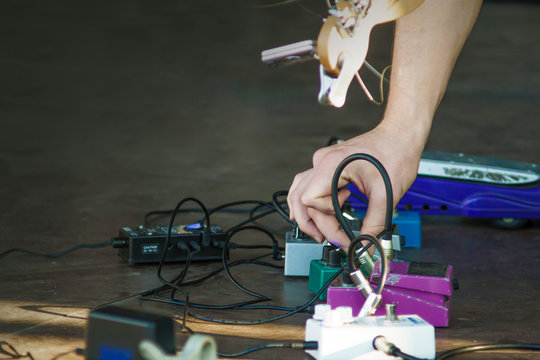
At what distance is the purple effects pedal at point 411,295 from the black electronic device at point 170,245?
441mm

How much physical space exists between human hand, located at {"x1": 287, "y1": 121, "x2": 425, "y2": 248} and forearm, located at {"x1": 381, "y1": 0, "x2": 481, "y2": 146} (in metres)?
0.03

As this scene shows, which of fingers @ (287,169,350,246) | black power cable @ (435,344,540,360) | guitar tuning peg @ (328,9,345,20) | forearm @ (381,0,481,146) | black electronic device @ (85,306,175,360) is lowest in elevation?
black power cable @ (435,344,540,360)

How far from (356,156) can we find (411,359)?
326mm

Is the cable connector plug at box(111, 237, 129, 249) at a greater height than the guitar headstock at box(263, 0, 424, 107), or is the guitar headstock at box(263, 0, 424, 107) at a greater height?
the guitar headstock at box(263, 0, 424, 107)

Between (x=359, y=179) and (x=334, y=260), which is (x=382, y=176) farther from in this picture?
(x=334, y=260)

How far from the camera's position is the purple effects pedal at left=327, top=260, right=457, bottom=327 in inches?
43.5

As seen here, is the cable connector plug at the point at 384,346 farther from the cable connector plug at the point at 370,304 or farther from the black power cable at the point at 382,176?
the black power cable at the point at 382,176

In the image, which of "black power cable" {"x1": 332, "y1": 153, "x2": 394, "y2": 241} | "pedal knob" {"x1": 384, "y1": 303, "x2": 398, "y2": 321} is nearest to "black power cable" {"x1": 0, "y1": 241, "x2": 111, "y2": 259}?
"black power cable" {"x1": 332, "y1": 153, "x2": 394, "y2": 241}

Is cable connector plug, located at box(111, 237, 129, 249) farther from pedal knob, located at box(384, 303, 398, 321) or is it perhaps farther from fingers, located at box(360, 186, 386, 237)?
pedal knob, located at box(384, 303, 398, 321)

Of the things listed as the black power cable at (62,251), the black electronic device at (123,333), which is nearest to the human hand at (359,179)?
the black electronic device at (123,333)

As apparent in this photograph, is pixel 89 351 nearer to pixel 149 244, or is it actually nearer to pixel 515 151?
pixel 149 244

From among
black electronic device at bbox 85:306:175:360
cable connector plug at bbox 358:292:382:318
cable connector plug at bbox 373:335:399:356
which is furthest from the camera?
cable connector plug at bbox 358:292:382:318

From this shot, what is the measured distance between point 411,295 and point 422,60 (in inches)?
15.5

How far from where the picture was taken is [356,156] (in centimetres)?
107
